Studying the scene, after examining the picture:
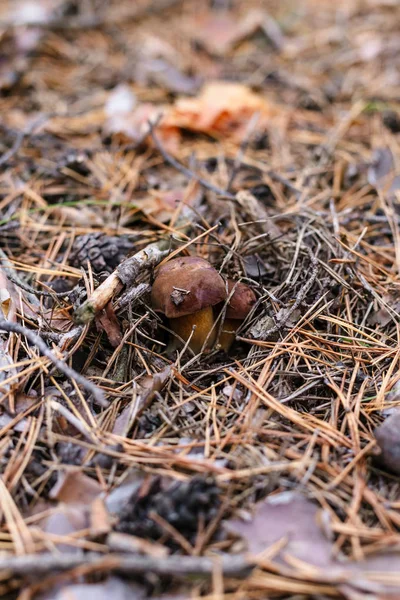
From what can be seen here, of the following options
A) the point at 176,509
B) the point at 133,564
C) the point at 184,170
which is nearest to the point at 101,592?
the point at 133,564

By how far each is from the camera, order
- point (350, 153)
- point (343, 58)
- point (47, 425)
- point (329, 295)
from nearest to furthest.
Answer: point (47, 425) < point (329, 295) < point (350, 153) < point (343, 58)

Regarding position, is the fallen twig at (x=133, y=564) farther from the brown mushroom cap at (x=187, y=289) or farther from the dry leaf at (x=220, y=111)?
the dry leaf at (x=220, y=111)

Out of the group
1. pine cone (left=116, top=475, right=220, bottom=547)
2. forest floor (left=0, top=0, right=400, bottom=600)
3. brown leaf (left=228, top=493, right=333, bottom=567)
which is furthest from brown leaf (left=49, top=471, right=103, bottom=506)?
brown leaf (left=228, top=493, right=333, bottom=567)

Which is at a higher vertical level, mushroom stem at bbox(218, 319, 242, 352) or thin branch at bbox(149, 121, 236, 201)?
thin branch at bbox(149, 121, 236, 201)

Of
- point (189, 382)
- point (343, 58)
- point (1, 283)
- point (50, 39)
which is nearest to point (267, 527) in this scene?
point (189, 382)

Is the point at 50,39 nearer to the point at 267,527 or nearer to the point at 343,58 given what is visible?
the point at 343,58

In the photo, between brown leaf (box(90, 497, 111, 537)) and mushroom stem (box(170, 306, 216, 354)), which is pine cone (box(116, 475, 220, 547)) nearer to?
brown leaf (box(90, 497, 111, 537))
